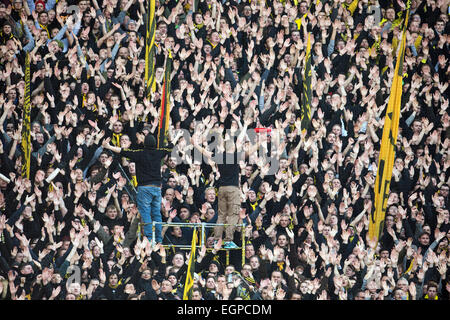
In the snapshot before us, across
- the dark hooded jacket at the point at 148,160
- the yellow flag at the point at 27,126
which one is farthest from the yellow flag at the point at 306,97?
the yellow flag at the point at 27,126

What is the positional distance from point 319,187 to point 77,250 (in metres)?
1.88

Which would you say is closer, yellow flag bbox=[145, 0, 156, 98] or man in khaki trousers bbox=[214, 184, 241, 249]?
man in khaki trousers bbox=[214, 184, 241, 249]

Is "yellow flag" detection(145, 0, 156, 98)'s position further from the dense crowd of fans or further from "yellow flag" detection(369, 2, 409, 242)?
"yellow flag" detection(369, 2, 409, 242)

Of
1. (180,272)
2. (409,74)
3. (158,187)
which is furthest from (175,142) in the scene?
(409,74)

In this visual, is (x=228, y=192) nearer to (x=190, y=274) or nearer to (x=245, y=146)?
(x=245, y=146)

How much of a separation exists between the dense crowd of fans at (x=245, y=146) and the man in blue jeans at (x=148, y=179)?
55 mm

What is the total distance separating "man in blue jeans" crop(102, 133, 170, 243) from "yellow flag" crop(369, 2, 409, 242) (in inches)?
64.5

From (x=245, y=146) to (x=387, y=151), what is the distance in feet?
3.63

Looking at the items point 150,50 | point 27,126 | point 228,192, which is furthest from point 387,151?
point 27,126

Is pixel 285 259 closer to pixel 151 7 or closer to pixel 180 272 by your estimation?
pixel 180 272

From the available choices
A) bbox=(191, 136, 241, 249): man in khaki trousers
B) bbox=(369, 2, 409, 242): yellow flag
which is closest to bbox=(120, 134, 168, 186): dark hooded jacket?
bbox=(191, 136, 241, 249): man in khaki trousers

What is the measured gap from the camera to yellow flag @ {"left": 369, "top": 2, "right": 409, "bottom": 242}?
5703 mm

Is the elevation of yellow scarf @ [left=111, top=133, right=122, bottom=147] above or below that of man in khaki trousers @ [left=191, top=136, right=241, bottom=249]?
above

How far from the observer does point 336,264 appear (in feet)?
18.3
